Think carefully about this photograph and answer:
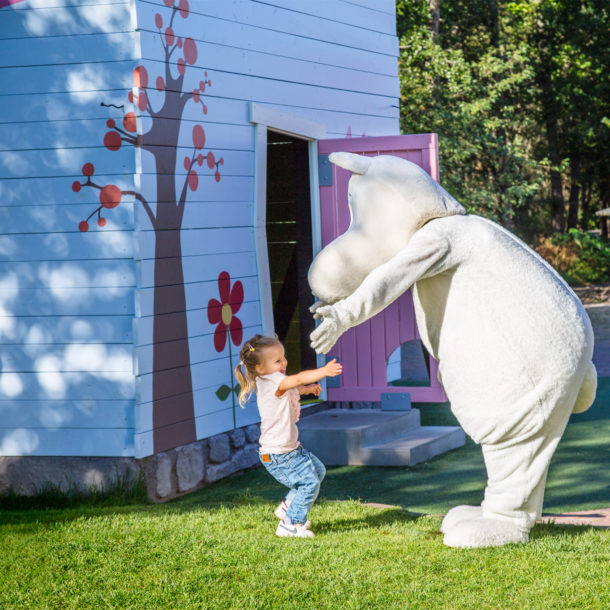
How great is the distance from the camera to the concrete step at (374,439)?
22.1 ft

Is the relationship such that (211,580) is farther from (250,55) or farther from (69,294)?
(250,55)

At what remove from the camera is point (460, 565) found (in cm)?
375

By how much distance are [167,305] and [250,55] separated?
6.86ft

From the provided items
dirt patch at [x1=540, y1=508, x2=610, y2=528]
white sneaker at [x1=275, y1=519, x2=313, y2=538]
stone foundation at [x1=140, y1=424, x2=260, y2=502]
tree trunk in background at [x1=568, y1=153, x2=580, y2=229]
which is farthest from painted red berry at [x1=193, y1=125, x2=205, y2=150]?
tree trunk in background at [x1=568, y1=153, x2=580, y2=229]

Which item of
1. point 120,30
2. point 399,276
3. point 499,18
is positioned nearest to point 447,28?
point 499,18

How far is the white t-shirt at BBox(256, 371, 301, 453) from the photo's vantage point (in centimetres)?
433

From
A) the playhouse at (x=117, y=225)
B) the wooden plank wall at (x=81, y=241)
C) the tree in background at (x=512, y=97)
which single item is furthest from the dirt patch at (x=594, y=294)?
the wooden plank wall at (x=81, y=241)

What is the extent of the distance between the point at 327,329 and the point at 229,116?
3.25 m

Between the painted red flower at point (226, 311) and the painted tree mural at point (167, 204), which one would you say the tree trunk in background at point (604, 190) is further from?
the painted tree mural at point (167, 204)

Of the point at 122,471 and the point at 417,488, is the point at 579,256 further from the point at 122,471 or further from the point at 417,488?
the point at 122,471

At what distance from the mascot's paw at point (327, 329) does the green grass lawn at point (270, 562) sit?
939 mm

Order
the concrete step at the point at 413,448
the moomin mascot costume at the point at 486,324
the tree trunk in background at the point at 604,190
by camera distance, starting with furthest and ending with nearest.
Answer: the tree trunk in background at the point at 604,190 < the concrete step at the point at 413,448 < the moomin mascot costume at the point at 486,324

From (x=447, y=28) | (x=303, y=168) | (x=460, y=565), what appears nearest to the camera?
(x=460, y=565)

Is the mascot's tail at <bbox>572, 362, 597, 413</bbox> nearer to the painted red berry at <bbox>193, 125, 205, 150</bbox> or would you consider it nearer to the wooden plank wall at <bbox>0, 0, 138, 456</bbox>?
the wooden plank wall at <bbox>0, 0, 138, 456</bbox>
